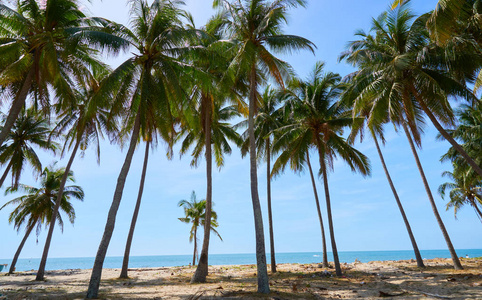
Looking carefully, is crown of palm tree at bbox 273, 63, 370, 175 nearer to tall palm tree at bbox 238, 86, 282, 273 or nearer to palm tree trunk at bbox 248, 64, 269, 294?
tall palm tree at bbox 238, 86, 282, 273

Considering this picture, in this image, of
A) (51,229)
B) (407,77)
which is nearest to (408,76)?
(407,77)

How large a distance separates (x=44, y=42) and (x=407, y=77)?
48.4ft

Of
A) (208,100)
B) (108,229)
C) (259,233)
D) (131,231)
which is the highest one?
(208,100)

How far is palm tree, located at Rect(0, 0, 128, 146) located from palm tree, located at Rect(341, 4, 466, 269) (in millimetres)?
10629

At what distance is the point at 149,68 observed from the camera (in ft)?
37.0

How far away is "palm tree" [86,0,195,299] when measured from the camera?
1061 cm

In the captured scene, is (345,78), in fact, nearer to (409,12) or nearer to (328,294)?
(409,12)

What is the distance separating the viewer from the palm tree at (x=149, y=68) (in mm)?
10609

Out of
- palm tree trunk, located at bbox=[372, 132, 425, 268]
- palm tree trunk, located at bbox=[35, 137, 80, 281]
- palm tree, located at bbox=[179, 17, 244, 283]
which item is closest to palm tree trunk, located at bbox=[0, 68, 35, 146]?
palm tree trunk, located at bbox=[35, 137, 80, 281]

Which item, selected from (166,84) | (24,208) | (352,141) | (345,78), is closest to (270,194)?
(352,141)

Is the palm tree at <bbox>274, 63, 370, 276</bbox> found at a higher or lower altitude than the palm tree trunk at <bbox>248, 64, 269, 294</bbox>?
higher

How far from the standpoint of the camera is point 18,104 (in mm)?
10750

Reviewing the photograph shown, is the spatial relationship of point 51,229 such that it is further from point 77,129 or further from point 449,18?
point 449,18

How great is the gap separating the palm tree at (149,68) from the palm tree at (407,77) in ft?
26.8
